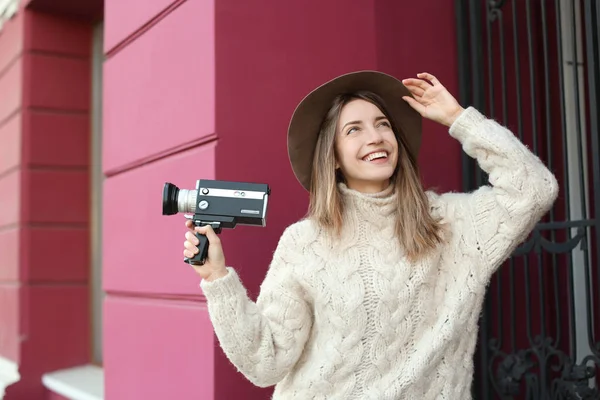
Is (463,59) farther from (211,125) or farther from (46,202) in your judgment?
(46,202)

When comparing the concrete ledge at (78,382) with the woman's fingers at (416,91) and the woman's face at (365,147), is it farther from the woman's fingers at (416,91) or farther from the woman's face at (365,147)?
the woman's fingers at (416,91)

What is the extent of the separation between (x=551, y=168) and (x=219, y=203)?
5.97 ft

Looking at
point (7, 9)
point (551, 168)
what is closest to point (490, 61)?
point (551, 168)

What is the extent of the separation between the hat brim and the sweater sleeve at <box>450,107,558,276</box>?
219mm

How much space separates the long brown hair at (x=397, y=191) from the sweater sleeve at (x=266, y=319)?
0.48 feet

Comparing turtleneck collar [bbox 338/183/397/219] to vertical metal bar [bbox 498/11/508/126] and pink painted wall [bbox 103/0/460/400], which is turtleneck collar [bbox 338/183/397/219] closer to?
pink painted wall [bbox 103/0/460/400]

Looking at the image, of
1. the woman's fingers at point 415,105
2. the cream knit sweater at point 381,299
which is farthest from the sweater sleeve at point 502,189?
the woman's fingers at point 415,105

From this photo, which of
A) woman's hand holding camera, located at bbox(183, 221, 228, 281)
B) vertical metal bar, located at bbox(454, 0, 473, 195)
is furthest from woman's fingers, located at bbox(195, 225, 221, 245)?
vertical metal bar, located at bbox(454, 0, 473, 195)

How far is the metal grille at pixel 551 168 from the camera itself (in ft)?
9.25

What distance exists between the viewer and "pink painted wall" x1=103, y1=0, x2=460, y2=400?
2693mm

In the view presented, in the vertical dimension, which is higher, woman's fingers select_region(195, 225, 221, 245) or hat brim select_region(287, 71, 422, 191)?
hat brim select_region(287, 71, 422, 191)

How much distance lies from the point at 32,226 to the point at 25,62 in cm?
124

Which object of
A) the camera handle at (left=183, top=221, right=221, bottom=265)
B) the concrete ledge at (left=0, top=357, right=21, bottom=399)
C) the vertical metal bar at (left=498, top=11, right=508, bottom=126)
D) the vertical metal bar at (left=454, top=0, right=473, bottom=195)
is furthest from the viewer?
the concrete ledge at (left=0, top=357, right=21, bottom=399)

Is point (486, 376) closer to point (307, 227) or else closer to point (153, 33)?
point (307, 227)
